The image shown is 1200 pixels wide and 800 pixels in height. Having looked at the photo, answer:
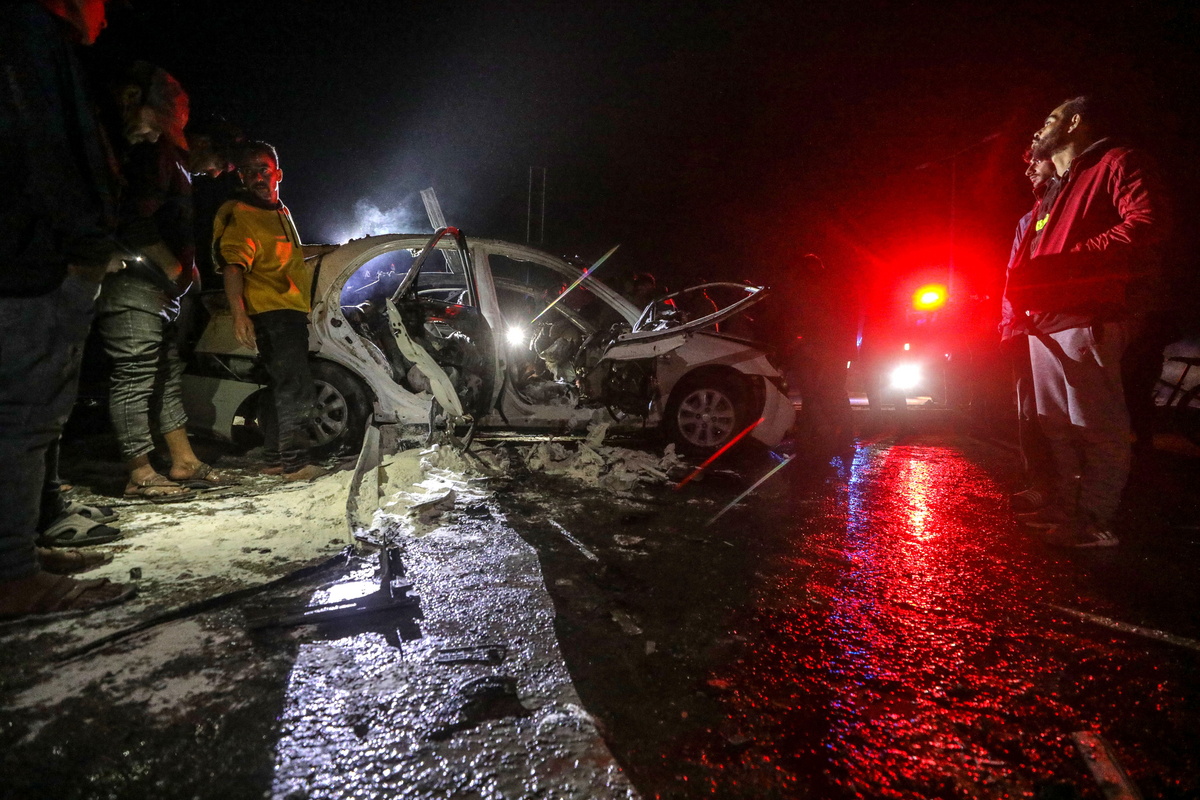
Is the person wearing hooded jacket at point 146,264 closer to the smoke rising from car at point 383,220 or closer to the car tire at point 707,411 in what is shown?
the car tire at point 707,411

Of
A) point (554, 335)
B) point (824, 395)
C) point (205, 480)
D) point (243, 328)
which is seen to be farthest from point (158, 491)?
point (824, 395)

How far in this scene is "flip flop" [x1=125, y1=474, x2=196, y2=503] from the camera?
288 cm

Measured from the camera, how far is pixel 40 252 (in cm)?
163

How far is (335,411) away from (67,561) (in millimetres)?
2017

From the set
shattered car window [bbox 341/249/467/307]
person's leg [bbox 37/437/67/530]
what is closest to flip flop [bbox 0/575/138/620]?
person's leg [bbox 37/437/67/530]

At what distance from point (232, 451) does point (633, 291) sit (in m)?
3.76

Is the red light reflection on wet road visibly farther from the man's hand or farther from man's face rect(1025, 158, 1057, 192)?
the man's hand

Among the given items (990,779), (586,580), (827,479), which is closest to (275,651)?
(586,580)

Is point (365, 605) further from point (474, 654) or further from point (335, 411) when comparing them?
point (335, 411)

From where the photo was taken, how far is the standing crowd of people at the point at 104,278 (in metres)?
1.61

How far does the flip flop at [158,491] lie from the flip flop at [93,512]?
416 mm

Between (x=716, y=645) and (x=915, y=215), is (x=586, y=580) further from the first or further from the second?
(x=915, y=215)

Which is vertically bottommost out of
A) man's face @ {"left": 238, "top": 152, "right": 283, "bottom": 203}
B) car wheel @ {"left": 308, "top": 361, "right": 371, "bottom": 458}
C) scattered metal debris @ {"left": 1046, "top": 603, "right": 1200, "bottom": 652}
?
scattered metal debris @ {"left": 1046, "top": 603, "right": 1200, "bottom": 652}

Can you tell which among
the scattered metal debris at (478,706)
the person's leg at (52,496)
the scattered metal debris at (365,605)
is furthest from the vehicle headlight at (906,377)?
the person's leg at (52,496)
